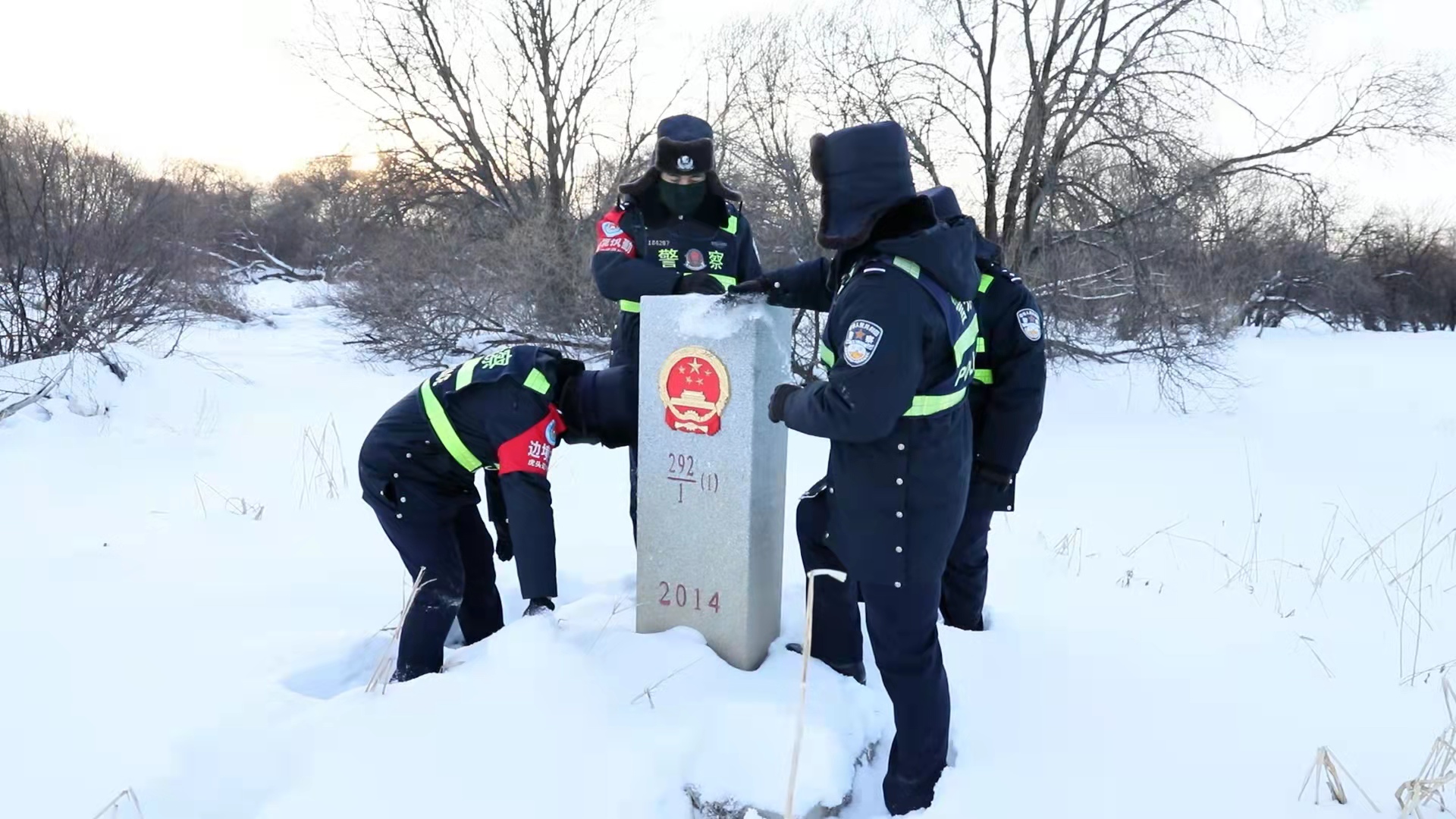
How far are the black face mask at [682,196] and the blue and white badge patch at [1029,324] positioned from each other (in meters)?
1.37

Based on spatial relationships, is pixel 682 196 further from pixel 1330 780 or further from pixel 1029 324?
pixel 1330 780

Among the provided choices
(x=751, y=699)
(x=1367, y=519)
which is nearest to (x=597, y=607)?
(x=751, y=699)

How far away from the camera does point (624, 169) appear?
44.5 feet

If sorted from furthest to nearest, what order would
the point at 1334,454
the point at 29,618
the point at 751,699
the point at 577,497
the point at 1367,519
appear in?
1. the point at 1334,454
2. the point at 1367,519
3. the point at 577,497
4. the point at 29,618
5. the point at 751,699

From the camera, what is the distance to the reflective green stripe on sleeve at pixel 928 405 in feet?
6.68

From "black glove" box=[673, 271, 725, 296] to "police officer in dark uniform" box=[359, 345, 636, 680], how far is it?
60 centimetres

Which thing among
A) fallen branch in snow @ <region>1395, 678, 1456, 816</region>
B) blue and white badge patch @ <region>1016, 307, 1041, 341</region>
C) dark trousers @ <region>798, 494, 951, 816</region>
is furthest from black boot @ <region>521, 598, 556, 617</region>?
fallen branch in snow @ <region>1395, 678, 1456, 816</region>

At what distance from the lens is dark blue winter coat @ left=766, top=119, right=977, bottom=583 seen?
75.9 inches

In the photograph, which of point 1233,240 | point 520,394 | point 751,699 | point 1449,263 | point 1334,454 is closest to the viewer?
point 751,699

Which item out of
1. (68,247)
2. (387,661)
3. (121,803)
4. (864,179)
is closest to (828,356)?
(864,179)

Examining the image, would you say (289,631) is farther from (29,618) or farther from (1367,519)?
(1367,519)

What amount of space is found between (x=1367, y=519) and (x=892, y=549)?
6257mm

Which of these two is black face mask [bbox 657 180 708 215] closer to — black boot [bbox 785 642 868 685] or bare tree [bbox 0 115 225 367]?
black boot [bbox 785 642 868 685]

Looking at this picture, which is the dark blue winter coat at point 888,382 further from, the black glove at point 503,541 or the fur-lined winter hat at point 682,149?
the black glove at point 503,541
